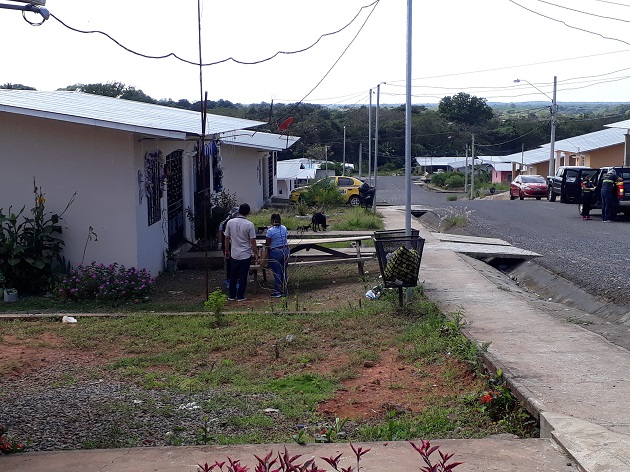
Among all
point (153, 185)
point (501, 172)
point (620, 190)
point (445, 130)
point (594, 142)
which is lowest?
point (620, 190)

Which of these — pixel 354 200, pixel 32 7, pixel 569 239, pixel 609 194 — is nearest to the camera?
pixel 32 7

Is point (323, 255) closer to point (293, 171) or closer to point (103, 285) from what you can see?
point (103, 285)

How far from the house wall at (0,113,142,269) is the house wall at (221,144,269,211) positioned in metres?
13.7

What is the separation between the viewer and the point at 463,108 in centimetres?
9256

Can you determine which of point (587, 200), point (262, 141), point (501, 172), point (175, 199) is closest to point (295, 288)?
point (175, 199)

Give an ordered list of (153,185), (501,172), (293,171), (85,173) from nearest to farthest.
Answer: (85,173), (153,185), (293,171), (501,172)

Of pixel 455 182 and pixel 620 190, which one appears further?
pixel 455 182

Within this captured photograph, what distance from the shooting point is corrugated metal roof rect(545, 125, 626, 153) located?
164 ft

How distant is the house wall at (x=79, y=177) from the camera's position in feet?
41.2

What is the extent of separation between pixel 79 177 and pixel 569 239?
12.2m

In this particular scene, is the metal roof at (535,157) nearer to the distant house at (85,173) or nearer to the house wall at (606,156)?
the house wall at (606,156)

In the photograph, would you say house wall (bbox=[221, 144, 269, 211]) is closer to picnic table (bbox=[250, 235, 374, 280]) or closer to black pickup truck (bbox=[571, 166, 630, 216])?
black pickup truck (bbox=[571, 166, 630, 216])

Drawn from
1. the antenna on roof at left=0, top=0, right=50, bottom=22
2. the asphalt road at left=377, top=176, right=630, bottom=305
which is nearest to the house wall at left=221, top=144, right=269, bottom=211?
the asphalt road at left=377, top=176, right=630, bottom=305

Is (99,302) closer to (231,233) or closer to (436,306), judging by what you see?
(231,233)
